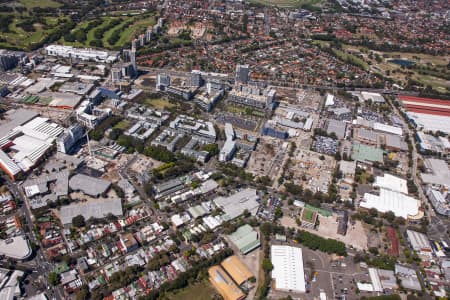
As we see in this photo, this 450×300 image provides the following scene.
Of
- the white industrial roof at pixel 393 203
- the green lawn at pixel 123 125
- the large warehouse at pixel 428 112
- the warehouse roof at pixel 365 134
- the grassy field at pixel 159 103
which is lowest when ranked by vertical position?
the white industrial roof at pixel 393 203

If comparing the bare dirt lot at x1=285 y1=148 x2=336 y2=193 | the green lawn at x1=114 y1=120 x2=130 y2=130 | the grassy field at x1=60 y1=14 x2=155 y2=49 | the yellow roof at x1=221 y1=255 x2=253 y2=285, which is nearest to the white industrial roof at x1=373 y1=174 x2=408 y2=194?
the bare dirt lot at x1=285 y1=148 x2=336 y2=193

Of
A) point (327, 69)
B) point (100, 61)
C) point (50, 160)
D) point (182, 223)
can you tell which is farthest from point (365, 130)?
point (100, 61)

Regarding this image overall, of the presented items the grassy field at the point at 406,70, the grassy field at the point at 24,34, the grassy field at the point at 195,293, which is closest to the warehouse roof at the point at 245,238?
the grassy field at the point at 195,293

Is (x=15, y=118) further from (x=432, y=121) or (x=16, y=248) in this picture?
(x=432, y=121)

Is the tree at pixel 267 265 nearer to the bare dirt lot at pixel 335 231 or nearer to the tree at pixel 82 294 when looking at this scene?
the bare dirt lot at pixel 335 231

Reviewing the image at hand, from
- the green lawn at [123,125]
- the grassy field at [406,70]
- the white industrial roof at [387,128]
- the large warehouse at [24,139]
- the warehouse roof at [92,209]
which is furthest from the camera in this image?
the grassy field at [406,70]

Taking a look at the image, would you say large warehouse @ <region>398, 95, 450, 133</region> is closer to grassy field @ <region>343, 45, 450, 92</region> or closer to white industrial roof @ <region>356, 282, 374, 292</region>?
grassy field @ <region>343, 45, 450, 92</region>

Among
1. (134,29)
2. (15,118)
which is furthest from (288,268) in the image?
(134,29)
